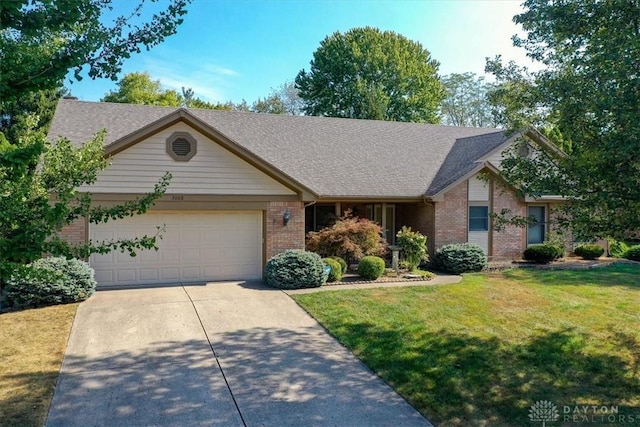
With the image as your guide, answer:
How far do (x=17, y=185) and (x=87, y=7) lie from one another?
6.64ft

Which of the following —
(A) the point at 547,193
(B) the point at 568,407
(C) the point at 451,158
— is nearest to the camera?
(B) the point at 568,407

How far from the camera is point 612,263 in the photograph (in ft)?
59.9

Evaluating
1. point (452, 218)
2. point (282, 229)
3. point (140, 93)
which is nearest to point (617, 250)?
point (452, 218)

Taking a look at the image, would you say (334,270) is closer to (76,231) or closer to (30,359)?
(76,231)

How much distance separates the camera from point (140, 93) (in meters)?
34.7

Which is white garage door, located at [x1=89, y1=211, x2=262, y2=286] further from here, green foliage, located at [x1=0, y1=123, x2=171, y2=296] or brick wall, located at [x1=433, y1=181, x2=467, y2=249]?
green foliage, located at [x1=0, y1=123, x2=171, y2=296]

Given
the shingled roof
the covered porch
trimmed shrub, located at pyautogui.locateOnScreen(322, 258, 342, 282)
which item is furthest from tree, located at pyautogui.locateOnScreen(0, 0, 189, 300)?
the covered porch

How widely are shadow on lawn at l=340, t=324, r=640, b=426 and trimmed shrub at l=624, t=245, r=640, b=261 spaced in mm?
12919

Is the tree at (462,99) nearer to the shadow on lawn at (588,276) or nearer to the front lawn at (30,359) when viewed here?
the shadow on lawn at (588,276)

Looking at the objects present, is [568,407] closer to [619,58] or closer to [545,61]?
[619,58]

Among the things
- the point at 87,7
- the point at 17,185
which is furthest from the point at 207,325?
the point at 87,7

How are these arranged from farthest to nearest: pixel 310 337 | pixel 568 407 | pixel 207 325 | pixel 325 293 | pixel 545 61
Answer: pixel 325 293 → pixel 207 325 → pixel 310 337 → pixel 545 61 → pixel 568 407

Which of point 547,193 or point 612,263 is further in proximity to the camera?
point 612,263

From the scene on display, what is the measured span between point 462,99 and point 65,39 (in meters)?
49.7
